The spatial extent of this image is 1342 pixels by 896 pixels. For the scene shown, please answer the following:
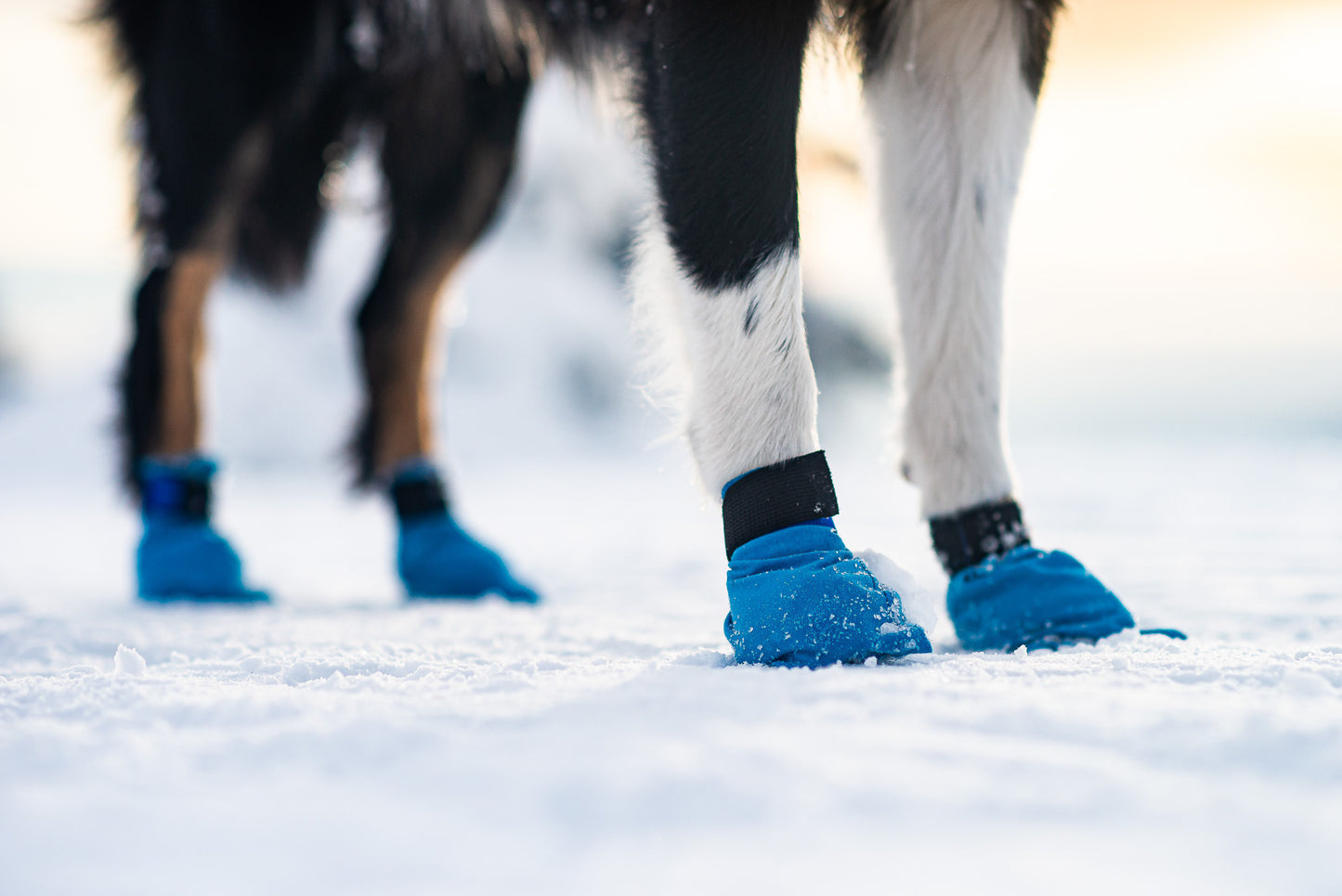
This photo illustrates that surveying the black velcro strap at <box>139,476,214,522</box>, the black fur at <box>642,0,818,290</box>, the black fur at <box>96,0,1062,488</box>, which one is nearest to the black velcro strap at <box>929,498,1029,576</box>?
the black fur at <box>642,0,818,290</box>

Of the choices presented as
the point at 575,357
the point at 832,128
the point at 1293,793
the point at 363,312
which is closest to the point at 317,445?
the point at 575,357

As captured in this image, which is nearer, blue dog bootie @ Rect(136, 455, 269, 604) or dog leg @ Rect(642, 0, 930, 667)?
dog leg @ Rect(642, 0, 930, 667)

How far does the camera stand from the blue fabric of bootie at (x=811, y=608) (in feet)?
2.77

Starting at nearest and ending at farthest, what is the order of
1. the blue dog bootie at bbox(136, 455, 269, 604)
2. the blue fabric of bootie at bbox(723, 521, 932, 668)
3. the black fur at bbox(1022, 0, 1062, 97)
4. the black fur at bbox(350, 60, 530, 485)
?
1. the blue fabric of bootie at bbox(723, 521, 932, 668)
2. the black fur at bbox(1022, 0, 1062, 97)
3. the blue dog bootie at bbox(136, 455, 269, 604)
4. the black fur at bbox(350, 60, 530, 485)

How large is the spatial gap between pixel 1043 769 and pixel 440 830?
1.08 feet

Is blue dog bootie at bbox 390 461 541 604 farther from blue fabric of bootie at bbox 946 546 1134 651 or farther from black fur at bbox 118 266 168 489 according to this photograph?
blue fabric of bootie at bbox 946 546 1134 651

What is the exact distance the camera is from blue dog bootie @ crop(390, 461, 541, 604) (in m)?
1.69

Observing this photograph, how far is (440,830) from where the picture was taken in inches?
19.4

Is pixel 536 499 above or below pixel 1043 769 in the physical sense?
above

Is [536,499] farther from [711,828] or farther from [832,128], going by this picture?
[711,828]

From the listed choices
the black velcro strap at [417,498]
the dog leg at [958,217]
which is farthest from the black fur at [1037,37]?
the black velcro strap at [417,498]

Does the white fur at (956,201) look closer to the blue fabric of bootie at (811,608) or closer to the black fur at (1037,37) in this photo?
the black fur at (1037,37)

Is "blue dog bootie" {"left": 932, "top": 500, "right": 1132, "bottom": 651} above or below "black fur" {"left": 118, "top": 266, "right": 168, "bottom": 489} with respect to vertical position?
below

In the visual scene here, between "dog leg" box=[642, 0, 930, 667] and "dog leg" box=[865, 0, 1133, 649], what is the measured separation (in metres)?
0.23
